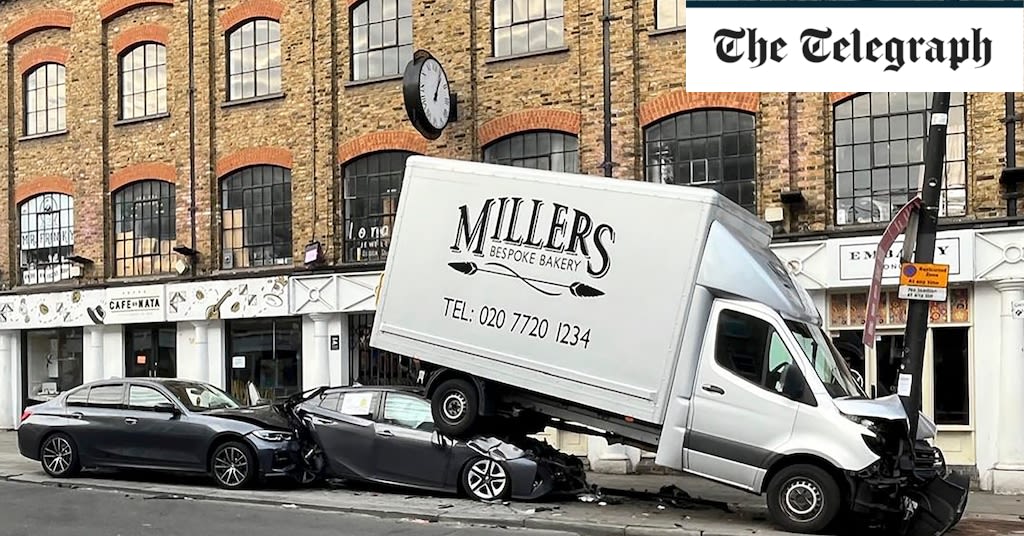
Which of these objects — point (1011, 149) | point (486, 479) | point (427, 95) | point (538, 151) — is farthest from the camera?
point (538, 151)

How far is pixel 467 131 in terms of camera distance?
18.8 meters

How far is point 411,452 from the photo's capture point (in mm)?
13430

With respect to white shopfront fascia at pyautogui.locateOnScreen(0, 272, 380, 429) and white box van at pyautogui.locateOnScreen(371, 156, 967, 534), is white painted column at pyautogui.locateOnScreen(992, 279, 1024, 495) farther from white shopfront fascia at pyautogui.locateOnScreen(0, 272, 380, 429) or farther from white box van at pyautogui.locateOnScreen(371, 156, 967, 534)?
white shopfront fascia at pyautogui.locateOnScreen(0, 272, 380, 429)

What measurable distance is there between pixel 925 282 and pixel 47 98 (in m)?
19.3

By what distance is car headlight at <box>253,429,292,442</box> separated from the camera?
14.2 meters

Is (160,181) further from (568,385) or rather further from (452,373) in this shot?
(568,385)

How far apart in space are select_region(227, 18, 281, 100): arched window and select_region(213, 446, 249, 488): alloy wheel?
8695mm

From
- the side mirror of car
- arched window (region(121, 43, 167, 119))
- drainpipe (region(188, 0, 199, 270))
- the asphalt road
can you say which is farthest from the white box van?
arched window (region(121, 43, 167, 119))

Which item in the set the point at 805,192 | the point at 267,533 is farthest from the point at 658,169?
the point at 267,533

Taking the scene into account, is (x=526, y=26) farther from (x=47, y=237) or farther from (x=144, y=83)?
(x=47, y=237)

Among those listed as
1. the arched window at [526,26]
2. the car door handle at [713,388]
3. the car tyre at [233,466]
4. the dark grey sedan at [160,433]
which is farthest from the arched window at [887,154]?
the car tyre at [233,466]

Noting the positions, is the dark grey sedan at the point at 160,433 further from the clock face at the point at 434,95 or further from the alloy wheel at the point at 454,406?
the clock face at the point at 434,95

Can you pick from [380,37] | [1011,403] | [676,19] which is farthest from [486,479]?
[380,37]

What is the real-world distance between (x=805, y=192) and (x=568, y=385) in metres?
6.21
